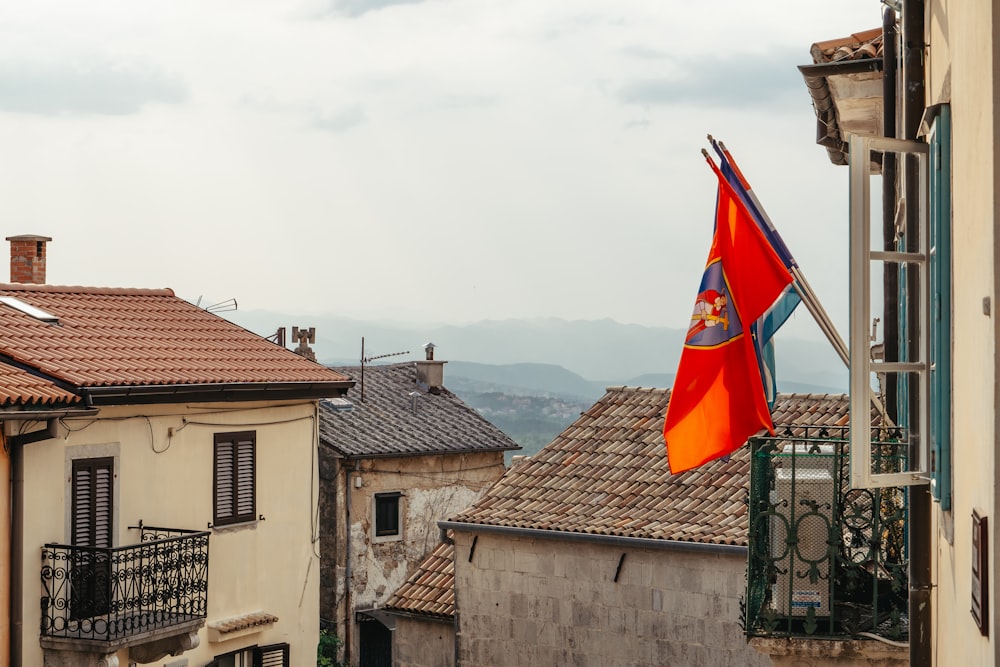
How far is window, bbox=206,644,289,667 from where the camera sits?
18.2 m

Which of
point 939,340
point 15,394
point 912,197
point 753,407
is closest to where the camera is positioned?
point 939,340

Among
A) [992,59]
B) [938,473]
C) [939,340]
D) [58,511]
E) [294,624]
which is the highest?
[992,59]

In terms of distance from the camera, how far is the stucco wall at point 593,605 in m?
16.8

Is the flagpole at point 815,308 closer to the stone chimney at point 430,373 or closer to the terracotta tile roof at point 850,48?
the terracotta tile roof at point 850,48

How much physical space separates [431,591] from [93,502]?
287 inches

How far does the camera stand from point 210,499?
17875 mm

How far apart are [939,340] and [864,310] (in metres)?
0.33

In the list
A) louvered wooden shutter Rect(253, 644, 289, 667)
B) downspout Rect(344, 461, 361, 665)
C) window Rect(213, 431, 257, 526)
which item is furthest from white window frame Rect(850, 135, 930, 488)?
downspout Rect(344, 461, 361, 665)

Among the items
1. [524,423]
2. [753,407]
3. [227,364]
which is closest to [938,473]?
[753,407]

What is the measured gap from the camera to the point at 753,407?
7906 mm

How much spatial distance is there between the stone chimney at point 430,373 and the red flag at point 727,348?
91.3 feet

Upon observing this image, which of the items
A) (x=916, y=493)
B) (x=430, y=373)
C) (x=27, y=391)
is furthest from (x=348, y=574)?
(x=916, y=493)

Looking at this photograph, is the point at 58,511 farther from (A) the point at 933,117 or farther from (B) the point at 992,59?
(B) the point at 992,59

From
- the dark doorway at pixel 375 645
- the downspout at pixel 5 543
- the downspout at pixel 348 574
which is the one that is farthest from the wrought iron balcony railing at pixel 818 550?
the dark doorway at pixel 375 645
